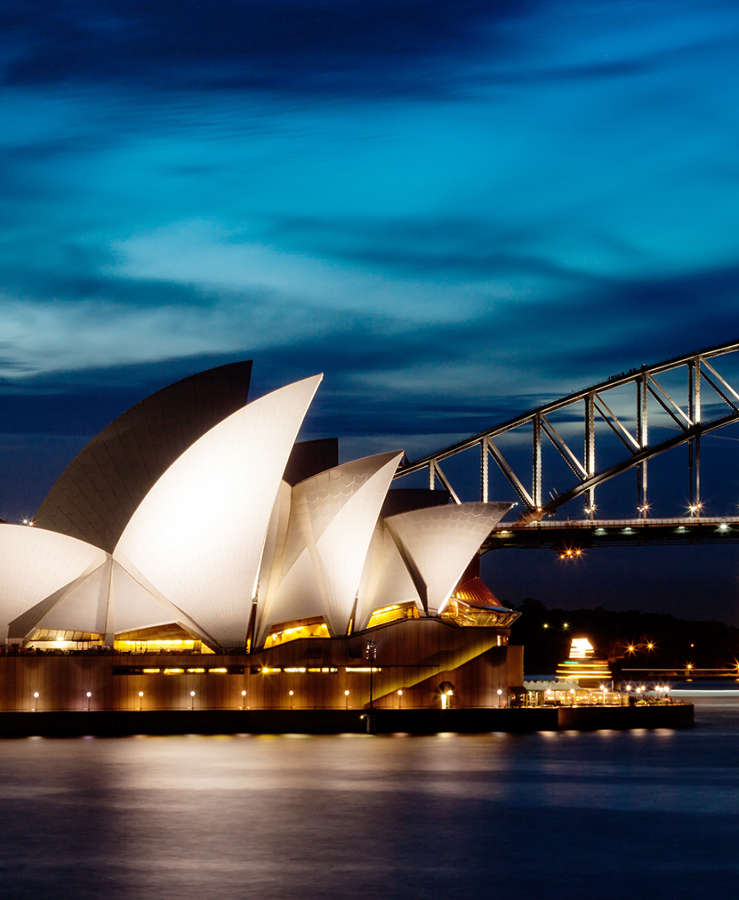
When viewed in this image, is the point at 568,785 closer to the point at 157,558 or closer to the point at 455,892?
the point at 455,892

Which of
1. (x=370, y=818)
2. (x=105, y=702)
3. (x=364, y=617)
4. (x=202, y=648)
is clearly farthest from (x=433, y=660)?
(x=370, y=818)

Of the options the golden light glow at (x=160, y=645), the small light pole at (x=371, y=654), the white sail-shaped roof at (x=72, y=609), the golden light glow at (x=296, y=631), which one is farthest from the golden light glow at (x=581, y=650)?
the white sail-shaped roof at (x=72, y=609)

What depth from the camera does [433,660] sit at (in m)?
66.2

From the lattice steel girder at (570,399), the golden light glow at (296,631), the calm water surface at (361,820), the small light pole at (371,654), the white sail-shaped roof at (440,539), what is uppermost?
the lattice steel girder at (570,399)

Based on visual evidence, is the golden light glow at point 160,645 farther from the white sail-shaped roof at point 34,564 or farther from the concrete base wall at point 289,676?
the white sail-shaped roof at point 34,564

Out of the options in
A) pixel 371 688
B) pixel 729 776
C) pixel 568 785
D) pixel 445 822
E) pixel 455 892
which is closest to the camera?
pixel 455 892

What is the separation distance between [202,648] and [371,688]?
6.98 metres

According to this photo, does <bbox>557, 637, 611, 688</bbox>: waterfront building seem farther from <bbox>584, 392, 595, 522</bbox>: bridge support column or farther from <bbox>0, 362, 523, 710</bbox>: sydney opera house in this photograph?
<bbox>0, 362, 523, 710</bbox>: sydney opera house

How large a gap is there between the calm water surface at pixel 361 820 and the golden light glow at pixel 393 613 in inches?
501

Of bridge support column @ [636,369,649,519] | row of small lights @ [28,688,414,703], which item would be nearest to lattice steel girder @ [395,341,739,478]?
bridge support column @ [636,369,649,519]

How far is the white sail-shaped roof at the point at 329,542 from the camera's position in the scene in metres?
61.6

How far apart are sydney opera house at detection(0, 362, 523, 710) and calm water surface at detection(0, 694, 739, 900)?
20.7 ft

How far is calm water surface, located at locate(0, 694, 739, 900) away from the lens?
29.1 meters

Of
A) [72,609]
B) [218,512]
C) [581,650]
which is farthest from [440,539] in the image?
[581,650]
